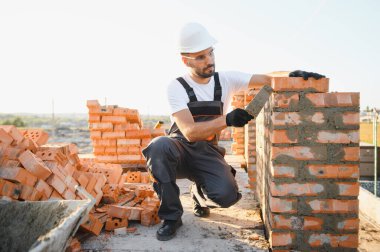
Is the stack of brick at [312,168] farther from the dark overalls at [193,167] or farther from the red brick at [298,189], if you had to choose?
the dark overalls at [193,167]

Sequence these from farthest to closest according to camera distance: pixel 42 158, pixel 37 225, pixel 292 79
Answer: pixel 42 158 < pixel 292 79 < pixel 37 225

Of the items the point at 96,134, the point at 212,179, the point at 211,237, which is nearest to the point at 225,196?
the point at 212,179

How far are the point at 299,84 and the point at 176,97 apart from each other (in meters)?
1.08

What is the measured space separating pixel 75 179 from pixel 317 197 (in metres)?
2.33

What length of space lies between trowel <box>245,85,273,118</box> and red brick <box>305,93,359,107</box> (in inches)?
11.1

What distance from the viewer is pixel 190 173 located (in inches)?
128

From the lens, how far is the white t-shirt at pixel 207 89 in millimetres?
2994

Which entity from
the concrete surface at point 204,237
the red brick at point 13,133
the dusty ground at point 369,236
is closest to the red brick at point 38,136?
the red brick at point 13,133

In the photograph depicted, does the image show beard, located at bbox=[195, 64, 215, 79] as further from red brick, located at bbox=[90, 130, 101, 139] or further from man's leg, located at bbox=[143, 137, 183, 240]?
red brick, located at bbox=[90, 130, 101, 139]

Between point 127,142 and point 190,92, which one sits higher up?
point 190,92

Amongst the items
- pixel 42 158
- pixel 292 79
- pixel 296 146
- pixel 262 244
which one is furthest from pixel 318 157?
pixel 42 158

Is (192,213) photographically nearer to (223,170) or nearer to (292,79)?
(223,170)

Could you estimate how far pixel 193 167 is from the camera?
3164 mm

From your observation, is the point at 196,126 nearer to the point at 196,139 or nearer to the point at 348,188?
the point at 196,139
